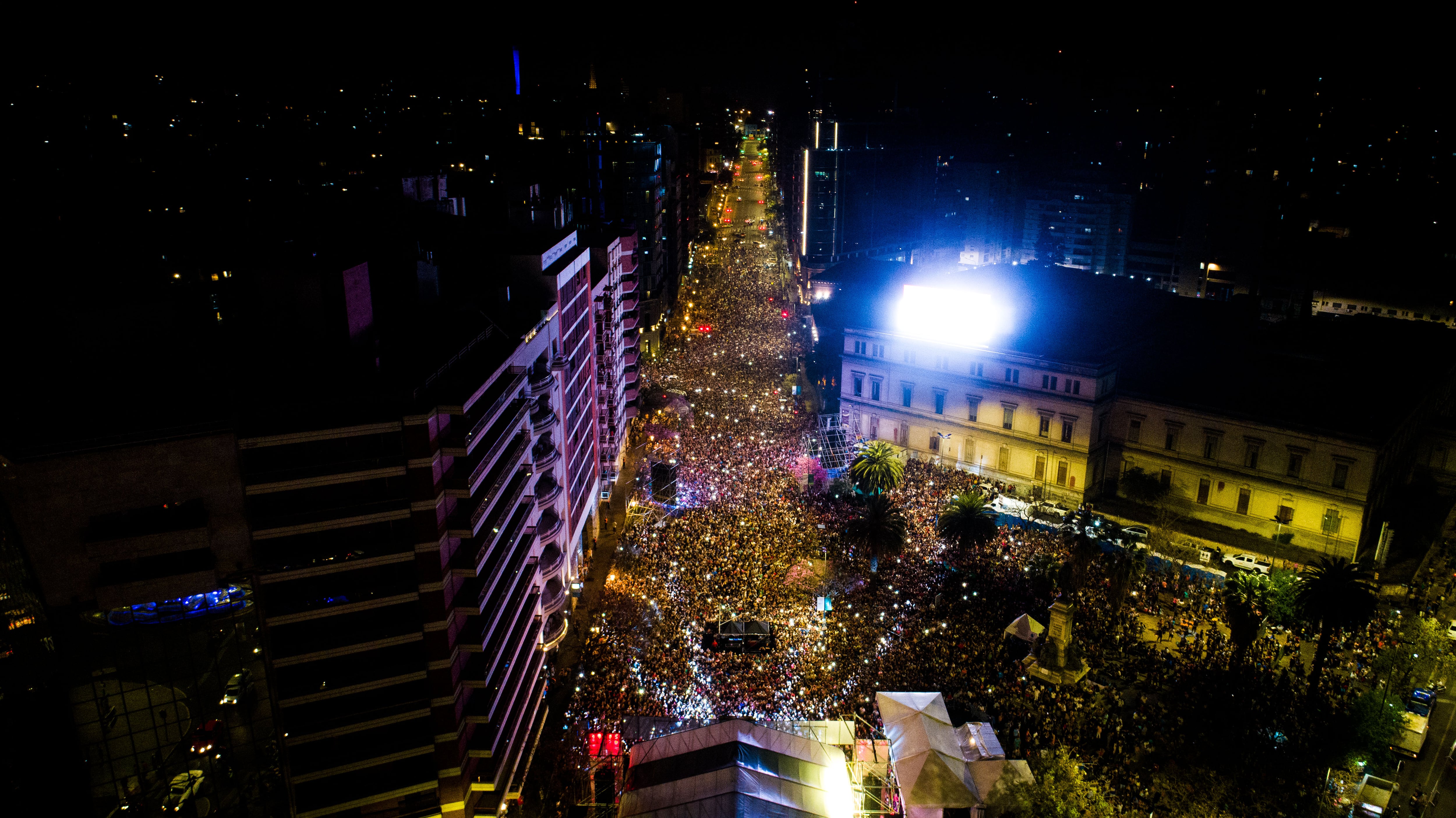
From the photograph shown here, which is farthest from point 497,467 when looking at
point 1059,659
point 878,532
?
point 1059,659

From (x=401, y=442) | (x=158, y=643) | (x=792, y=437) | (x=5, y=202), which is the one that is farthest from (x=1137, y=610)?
(x=5, y=202)

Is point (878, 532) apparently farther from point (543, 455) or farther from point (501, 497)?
point (501, 497)

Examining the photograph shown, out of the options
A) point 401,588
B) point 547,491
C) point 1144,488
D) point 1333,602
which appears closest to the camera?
point 401,588

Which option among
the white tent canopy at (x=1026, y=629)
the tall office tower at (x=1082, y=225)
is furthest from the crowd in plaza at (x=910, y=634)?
the tall office tower at (x=1082, y=225)

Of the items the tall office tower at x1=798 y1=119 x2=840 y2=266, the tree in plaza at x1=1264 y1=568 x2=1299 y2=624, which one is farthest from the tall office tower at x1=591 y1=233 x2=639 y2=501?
the tall office tower at x1=798 y1=119 x2=840 y2=266

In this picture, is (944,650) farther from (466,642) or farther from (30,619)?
(30,619)
